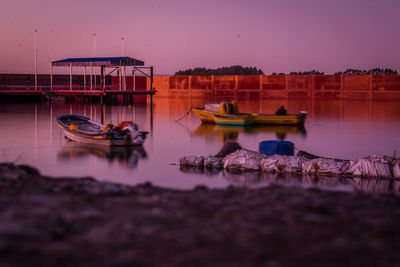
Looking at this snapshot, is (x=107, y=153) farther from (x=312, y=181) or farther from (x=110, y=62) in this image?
(x=110, y=62)

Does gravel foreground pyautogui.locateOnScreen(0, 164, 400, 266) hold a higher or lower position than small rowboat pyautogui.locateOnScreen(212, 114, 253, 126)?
lower

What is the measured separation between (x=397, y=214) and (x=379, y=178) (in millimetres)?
5533

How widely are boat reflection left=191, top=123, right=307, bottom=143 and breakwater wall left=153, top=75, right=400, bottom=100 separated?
1738 inches

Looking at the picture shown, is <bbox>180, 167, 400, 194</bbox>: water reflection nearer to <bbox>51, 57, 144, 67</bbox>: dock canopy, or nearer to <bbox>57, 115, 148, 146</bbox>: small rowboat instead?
<bbox>57, 115, 148, 146</bbox>: small rowboat

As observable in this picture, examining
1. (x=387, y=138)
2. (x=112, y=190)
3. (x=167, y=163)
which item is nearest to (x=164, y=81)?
(x=387, y=138)

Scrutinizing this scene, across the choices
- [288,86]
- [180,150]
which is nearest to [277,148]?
[180,150]

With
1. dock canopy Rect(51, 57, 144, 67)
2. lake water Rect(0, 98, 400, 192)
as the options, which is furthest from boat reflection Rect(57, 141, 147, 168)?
dock canopy Rect(51, 57, 144, 67)

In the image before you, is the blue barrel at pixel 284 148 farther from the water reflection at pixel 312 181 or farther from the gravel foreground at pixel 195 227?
the gravel foreground at pixel 195 227

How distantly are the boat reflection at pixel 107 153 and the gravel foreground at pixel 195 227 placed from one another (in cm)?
726

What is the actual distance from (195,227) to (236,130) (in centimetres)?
1902

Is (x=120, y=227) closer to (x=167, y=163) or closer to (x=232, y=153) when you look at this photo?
(x=232, y=153)

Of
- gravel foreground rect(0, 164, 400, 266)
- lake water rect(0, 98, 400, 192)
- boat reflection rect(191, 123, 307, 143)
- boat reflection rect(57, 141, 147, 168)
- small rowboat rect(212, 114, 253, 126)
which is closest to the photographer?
gravel foreground rect(0, 164, 400, 266)

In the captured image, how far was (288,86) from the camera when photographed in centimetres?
7000

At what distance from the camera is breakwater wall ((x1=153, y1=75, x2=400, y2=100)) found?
6612 cm
